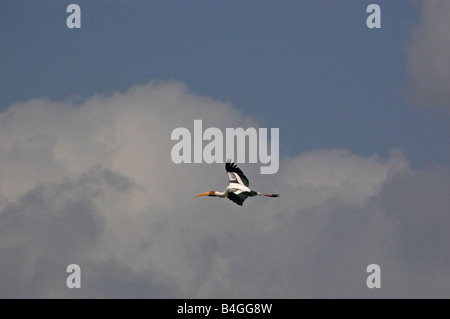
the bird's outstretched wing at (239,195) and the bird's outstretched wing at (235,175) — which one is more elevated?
the bird's outstretched wing at (235,175)

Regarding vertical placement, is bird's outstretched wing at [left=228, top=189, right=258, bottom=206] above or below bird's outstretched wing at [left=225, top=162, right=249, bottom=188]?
below

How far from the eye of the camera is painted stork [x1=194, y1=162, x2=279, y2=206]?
69250 mm

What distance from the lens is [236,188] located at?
70.5 metres

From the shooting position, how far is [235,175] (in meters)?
72.2

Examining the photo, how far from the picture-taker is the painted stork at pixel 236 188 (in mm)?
69250

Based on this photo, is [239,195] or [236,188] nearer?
[239,195]

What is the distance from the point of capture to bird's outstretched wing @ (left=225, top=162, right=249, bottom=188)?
71.8 metres

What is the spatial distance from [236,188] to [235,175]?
1961 millimetres

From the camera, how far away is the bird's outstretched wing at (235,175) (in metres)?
71.8
